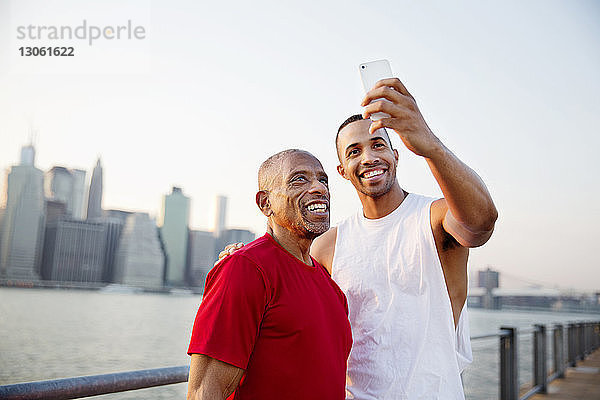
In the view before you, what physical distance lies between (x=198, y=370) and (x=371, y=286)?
2.59 feet

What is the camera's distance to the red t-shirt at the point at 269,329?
4.26ft

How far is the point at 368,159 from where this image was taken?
192 centimetres

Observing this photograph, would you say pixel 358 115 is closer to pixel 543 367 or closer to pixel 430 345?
pixel 430 345

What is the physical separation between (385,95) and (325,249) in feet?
3.21

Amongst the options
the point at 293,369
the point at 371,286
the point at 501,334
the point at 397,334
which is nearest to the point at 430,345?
the point at 397,334

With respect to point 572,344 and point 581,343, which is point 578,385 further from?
point 581,343

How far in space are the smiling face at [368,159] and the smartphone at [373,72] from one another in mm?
433

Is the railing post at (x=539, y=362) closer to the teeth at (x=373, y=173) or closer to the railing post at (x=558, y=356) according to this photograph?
the railing post at (x=558, y=356)

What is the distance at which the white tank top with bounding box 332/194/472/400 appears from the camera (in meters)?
1.70

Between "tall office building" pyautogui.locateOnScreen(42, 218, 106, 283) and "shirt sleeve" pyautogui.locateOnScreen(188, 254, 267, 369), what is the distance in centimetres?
10116

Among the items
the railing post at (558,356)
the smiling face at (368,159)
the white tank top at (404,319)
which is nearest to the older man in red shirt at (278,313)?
the white tank top at (404,319)

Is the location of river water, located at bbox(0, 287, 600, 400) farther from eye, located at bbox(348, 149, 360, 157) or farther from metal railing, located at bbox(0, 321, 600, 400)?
eye, located at bbox(348, 149, 360, 157)

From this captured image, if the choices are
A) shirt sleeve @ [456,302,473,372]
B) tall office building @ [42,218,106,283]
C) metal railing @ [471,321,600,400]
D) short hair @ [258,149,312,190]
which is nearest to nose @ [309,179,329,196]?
short hair @ [258,149,312,190]

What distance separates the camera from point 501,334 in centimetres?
544
